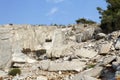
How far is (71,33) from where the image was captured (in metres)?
35.3

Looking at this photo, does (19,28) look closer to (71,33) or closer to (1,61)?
(71,33)

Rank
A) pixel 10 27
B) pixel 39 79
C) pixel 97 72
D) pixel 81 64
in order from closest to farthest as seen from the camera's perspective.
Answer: pixel 97 72 → pixel 39 79 → pixel 81 64 → pixel 10 27

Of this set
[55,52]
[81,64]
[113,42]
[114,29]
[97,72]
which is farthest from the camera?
[114,29]

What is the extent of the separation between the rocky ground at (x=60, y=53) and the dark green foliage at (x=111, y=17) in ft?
3.04

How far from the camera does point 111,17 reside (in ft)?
101

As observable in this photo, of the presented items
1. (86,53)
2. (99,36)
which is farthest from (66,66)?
(99,36)

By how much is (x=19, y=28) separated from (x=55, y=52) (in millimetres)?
8941

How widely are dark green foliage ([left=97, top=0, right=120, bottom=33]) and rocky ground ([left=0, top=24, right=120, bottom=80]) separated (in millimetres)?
925

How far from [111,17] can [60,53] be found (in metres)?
6.55

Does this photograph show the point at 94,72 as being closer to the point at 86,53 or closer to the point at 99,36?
the point at 86,53

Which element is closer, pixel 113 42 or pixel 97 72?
pixel 97 72

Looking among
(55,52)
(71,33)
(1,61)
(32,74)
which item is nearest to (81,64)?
(32,74)

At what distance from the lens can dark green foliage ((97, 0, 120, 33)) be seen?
98.2 ft

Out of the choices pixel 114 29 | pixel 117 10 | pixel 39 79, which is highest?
pixel 117 10
